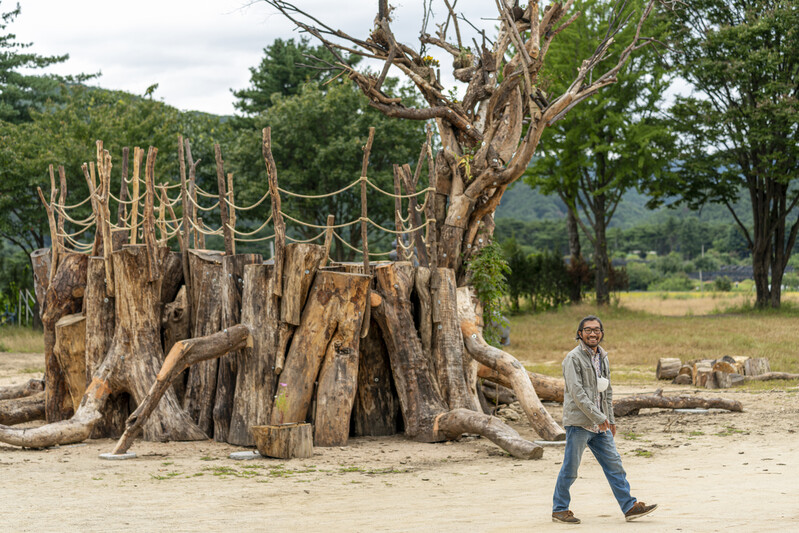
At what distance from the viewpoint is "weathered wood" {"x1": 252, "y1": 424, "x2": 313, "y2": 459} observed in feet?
27.9

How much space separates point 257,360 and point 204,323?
44.1 inches

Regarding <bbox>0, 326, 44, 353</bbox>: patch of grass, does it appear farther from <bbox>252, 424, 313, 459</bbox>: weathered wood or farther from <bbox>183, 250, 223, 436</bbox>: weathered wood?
<bbox>252, 424, 313, 459</bbox>: weathered wood

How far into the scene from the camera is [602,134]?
93.4 feet

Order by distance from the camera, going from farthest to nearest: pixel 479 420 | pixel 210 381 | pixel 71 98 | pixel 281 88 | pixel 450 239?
1. pixel 281 88
2. pixel 71 98
3. pixel 450 239
4. pixel 210 381
5. pixel 479 420

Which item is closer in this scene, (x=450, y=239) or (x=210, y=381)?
(x=210, y=381)

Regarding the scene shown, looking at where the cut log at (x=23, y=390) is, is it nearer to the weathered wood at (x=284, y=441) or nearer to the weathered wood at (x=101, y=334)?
the weathered wood at (x=101, y=334)

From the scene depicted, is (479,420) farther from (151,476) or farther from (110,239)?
(110,239)

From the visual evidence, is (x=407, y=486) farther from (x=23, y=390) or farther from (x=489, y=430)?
(x=23, y=390)

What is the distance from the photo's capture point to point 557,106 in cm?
1188

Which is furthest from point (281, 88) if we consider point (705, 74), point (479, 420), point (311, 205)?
point (479, 420)

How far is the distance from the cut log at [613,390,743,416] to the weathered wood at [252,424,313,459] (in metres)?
4.18

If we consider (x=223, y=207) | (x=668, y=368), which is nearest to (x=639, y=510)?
(x=223, y=207)

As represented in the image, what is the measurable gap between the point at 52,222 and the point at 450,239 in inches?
208

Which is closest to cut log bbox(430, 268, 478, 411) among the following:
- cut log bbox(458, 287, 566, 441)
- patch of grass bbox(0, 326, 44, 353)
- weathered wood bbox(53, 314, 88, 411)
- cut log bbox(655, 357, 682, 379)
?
cut log bbox(458, 287, 566, 441)
